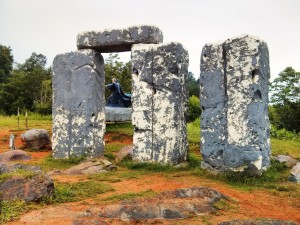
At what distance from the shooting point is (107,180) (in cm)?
770

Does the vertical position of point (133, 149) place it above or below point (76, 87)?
below

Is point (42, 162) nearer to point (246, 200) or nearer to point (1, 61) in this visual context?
point (246, 200)

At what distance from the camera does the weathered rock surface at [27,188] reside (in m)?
5.71

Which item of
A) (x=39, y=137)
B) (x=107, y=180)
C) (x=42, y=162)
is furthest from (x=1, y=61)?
(x=107, y=180)

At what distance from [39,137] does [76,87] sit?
273 centimetres

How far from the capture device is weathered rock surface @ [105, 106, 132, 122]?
14.3 meters

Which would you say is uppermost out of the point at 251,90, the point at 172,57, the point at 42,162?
the point at 172,57

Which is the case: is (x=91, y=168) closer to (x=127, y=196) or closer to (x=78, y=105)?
(x=78, y=105)

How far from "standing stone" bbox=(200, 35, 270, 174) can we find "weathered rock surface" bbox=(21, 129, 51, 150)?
5811 mm

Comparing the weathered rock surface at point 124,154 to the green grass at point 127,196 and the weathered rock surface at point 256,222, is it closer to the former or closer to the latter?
the green grass at point 127,196

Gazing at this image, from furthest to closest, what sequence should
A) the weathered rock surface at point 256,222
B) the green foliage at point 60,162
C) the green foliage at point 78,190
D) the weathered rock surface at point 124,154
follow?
the weathered rock surface at point 124,154, the green foliage at point 60,162, the green foliage at point 78,190, the weathered rock surface at point 256,222

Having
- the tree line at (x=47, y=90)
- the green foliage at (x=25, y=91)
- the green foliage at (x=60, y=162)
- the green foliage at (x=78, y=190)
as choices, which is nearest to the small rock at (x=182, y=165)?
the green foliage at (x=78, y=190)

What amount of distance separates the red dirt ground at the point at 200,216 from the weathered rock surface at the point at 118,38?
136 inches

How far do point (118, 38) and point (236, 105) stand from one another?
12.1 feet
